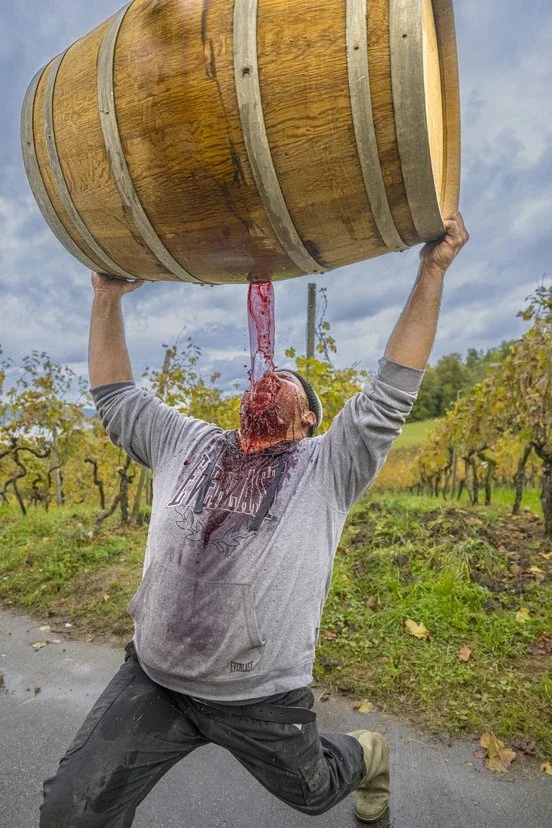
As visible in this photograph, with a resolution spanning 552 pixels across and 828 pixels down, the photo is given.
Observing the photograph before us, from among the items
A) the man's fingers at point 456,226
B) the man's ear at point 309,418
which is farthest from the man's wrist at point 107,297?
the man's fingers at point 456,226

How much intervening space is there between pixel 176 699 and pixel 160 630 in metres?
0.29

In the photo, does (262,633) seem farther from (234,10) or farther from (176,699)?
(234,10)

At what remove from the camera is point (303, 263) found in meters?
1.66

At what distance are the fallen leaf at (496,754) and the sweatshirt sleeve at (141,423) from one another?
2222 millimetres

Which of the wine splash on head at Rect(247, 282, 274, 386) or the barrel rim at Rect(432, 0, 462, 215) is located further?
the wine splash on head at Rect(247, 282, 274, 386)

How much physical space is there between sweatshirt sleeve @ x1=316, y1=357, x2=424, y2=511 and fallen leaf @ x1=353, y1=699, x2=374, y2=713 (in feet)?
6.40

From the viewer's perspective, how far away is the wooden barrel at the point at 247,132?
1316mm

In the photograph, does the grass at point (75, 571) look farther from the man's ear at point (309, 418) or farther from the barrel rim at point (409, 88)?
the barrel rim at point (409, 88)

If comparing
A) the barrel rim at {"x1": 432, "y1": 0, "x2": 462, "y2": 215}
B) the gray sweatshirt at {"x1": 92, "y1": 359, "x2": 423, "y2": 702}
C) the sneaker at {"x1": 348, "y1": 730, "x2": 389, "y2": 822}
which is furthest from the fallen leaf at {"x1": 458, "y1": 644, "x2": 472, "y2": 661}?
the barrel rim at {"x1": 432, "y1": 0, "x2": 462, "y2": 215}

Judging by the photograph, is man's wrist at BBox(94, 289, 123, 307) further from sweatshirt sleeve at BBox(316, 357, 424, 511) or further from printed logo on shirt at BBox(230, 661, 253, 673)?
printed logo on shirt at BBox(230, 661, 253, 673)

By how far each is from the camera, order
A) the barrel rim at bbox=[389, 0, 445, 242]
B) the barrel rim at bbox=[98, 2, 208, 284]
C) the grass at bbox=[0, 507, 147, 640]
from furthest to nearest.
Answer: the grass at bbox=[0, 507, 147, 640] < the barrel rim at bbox=[98, 2, 208, 284] < the barrel rim at bbox=[389, 0, 445, 242]

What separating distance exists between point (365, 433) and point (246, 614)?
2.29 feet

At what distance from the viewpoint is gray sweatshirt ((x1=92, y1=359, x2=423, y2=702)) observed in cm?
176

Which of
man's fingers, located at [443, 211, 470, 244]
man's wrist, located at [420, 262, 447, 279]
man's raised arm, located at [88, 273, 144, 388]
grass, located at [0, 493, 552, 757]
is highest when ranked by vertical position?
man's fingers, located at [443, 211, 470, 244]
